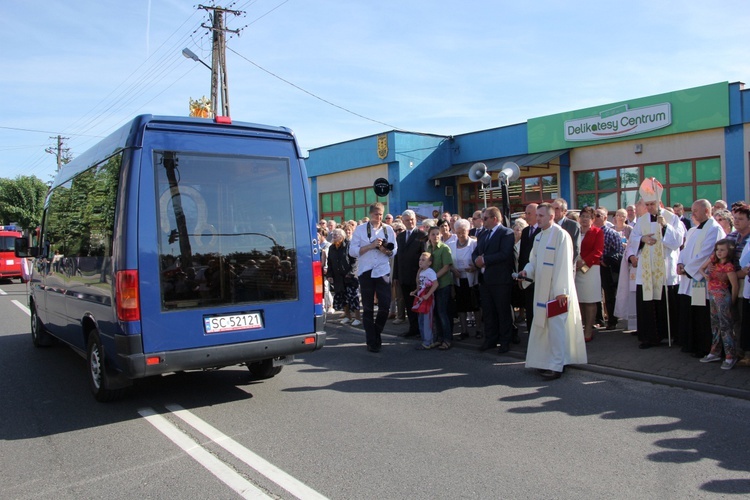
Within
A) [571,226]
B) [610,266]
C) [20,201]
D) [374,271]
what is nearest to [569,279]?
[571,226]

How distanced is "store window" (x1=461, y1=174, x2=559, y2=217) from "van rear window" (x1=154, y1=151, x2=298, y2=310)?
49.3 ft

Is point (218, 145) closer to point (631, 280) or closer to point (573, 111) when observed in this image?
point (631, 280)

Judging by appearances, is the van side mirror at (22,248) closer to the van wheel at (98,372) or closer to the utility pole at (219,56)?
the van wheel at (98,372)

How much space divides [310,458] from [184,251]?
2174 mm

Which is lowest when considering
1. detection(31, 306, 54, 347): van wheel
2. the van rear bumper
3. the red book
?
detection(31, 306, 54, 347): van wheel

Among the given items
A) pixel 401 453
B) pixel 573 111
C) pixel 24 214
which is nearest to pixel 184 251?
pixel 401 453

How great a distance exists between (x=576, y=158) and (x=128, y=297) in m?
18.3

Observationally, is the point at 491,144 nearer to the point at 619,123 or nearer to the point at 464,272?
the point at 619,123

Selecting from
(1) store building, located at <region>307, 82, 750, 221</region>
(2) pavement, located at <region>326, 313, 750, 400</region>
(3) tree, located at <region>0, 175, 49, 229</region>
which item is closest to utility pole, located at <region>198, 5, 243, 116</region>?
(1) store building, located at <region>307, 82, 750, 221</region>

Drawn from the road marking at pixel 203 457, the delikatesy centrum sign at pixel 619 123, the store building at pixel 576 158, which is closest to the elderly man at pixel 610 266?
the road marking at pixel 203 457

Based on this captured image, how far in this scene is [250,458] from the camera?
4391mm

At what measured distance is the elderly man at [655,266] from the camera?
7.56 metres

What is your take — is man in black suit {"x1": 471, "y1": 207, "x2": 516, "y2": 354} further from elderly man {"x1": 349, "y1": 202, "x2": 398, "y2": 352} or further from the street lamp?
the street lamp

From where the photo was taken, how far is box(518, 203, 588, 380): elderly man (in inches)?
256
